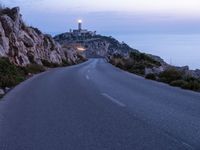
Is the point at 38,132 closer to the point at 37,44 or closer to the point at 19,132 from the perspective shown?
the point at 19,132

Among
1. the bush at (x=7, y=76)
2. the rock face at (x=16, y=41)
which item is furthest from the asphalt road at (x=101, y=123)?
the rock face at (x=16, y=41)

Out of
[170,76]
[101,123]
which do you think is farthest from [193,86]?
[101,123]

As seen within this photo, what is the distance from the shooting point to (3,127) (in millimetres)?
10727

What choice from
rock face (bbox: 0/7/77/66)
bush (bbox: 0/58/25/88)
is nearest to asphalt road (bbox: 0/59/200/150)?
bush (bbox: 0/58/25/88)

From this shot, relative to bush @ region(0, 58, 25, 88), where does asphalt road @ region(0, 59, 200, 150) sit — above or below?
above

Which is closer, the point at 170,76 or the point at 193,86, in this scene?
the point at 193,86

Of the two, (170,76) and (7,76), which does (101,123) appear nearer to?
(7,76)

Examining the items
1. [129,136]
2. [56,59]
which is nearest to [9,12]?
[56,59]

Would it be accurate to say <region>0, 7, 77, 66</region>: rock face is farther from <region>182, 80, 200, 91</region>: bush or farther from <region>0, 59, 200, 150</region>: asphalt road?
<region>0, 59, 200, 150</region>: asphalt road

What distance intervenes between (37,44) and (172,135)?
4780 cm

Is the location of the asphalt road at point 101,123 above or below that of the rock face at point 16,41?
above

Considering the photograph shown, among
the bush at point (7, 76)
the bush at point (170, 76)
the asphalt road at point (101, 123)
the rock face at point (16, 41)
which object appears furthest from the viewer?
the rock face at point (16, 41)

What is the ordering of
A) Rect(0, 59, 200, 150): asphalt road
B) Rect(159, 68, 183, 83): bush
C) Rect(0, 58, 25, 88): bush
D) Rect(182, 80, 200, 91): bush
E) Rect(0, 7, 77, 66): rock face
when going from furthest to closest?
Rect(0, 7, 77, 66): rock face < Rect(159, 68, 183, 83): bush < Rect(0, 58, 25, 88): bush < Rect(182, 80, 200, 91): bush < Rect(0, 59, 200, 150): asphalt road

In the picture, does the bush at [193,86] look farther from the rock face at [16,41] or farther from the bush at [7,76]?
the rock face at [16,41]
